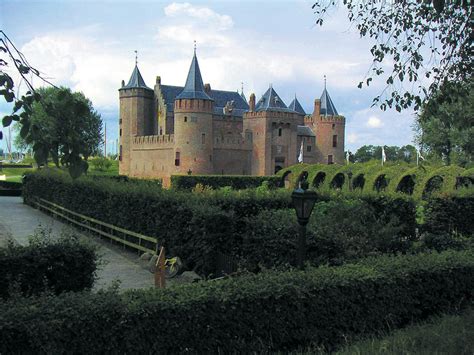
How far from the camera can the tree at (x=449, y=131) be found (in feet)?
23.7

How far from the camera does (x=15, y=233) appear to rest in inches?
669

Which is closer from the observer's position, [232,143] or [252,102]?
[232,143]

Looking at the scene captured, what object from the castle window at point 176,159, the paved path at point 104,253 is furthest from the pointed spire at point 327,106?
the paved path at point 104,253

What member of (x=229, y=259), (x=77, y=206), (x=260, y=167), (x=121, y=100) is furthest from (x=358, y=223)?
(x=121, y=100)

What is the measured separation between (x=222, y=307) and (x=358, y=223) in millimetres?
5031

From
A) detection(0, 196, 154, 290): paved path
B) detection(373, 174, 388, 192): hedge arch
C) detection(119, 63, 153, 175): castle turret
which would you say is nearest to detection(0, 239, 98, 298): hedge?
detection(0, 196, 154, 290): paved path

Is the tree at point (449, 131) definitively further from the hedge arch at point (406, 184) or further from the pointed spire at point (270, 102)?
the pointed spire at point (270, 102)

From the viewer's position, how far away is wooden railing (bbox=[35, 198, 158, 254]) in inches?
494

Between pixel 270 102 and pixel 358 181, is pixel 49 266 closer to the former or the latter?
pixel 358 181

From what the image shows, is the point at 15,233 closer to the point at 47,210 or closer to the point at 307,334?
the point at 47,210

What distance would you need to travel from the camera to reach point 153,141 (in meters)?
54.8

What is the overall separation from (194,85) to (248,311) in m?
47.8

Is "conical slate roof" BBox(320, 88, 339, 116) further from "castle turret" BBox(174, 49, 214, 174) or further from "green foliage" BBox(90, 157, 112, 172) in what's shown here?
"green foliage" BBox(90, 157, 112, 172)

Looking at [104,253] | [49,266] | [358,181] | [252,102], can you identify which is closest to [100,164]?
[252,102]
